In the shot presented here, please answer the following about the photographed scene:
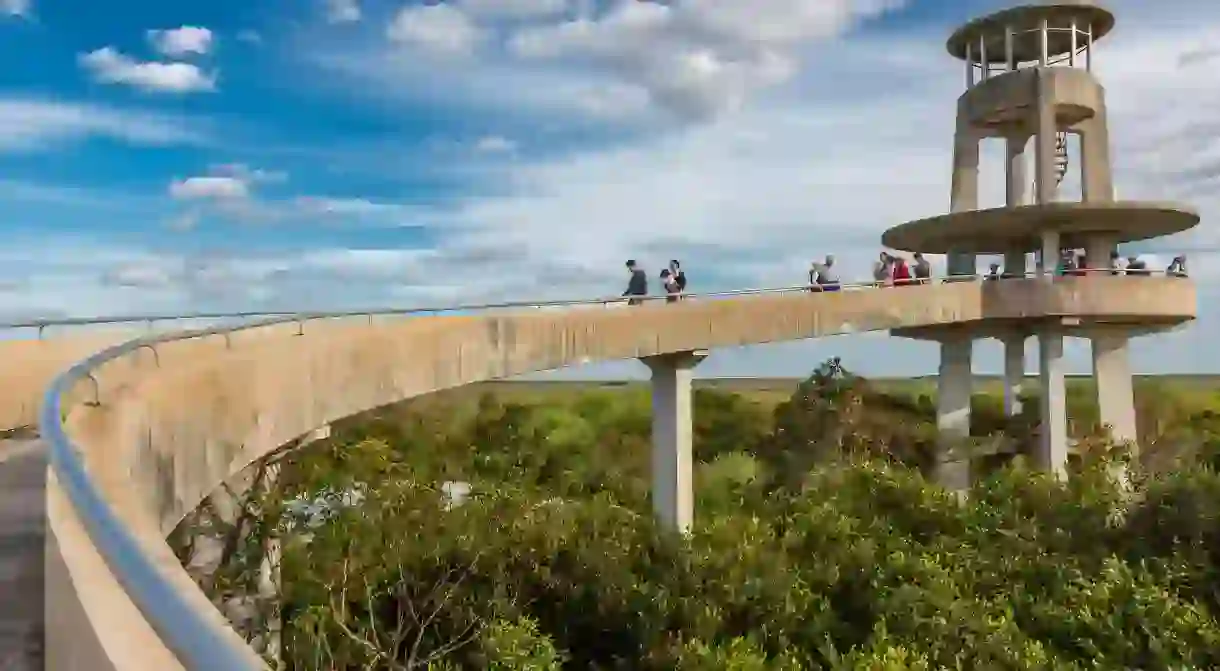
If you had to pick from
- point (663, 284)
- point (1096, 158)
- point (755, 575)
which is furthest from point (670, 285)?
point (1096, 158)

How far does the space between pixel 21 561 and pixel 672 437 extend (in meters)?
13.4

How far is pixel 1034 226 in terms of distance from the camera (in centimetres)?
2369

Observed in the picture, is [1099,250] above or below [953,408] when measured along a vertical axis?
above

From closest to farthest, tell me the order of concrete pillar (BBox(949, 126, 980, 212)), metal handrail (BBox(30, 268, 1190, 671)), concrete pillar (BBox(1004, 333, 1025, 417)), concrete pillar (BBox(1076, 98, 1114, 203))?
metal handrail (BBox(30, 268, 1190, 671)), concrete pillar (BBox(1076, 98, 1114, 203)), concrete pillar (BBox(949, 126, 980, 212)), concrete pillar (BBox(1004, 333, 1025, 417))

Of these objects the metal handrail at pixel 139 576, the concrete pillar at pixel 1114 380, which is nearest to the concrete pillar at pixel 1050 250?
the concrete pillar at pixel 1114 380

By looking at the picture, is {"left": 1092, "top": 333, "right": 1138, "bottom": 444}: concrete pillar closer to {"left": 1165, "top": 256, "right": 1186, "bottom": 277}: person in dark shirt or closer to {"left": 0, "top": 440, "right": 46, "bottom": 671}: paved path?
{"left": 1165, "top": 256, "right": 1186, "bottom": 277}: person in dark shirt

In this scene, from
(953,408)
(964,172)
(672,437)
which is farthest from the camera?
(953,408)

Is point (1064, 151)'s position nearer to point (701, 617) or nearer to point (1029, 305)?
point (1029, 305)

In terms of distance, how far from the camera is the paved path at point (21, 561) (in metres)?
3.90

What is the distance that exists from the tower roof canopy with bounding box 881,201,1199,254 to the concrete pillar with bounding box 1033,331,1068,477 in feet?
8.44

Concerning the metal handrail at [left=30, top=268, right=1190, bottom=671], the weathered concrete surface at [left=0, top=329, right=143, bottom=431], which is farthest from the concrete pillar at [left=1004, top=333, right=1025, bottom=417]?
the metal handrail at [left=30, top=268, right=1190, bottom=671]

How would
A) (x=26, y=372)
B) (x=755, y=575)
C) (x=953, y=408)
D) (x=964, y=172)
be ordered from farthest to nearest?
(x=953, y=408) < (x=964, y=172) < (x=755, y=575) < (x=26, y=372)

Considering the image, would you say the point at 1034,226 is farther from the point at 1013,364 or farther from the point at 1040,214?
the point at 1013,364

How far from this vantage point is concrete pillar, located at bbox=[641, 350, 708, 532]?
17125 mm
